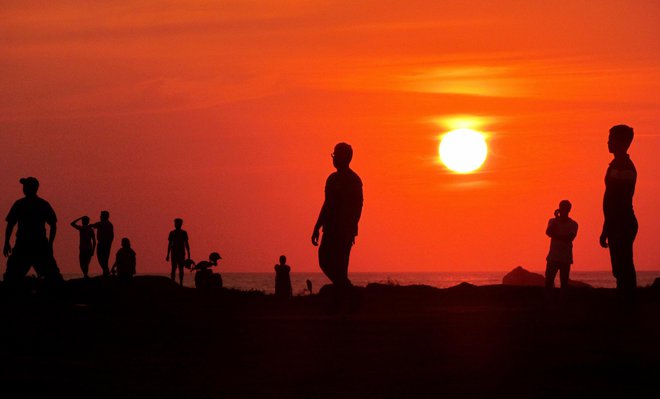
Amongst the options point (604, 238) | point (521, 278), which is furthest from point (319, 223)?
point (521, 278)

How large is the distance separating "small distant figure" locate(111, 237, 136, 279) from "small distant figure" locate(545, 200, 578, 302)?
38.7 ft

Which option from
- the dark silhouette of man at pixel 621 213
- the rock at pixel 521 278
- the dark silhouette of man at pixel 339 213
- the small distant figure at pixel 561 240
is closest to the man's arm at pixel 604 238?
the dark silhouette of man at pixel 621 213

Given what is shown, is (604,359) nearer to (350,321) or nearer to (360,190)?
(350,321)

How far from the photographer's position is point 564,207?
2173 cm

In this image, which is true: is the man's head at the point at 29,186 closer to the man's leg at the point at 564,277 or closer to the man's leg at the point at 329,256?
the man's leg at the point at 329,256

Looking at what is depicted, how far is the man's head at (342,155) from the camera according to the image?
17.0 m

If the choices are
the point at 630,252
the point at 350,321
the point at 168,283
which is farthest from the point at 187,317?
the point at 168,283

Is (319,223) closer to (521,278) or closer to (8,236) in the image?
(8,236)

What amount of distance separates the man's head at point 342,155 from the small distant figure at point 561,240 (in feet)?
19.4

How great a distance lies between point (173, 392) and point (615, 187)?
27.3ft

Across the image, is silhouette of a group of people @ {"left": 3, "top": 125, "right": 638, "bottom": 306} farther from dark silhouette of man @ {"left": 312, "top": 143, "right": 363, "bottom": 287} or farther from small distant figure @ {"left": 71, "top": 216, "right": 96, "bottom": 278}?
small distant figure @ {"left": 71, "top": 216, "right": 96, "bottom": 278}

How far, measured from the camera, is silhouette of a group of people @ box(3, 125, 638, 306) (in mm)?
15688

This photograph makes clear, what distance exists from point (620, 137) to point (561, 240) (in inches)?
231

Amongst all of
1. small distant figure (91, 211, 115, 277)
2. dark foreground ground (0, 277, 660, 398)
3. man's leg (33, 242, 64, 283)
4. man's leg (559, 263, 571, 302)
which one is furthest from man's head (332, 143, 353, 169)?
small distant figure (91, 211, 115, 277)
